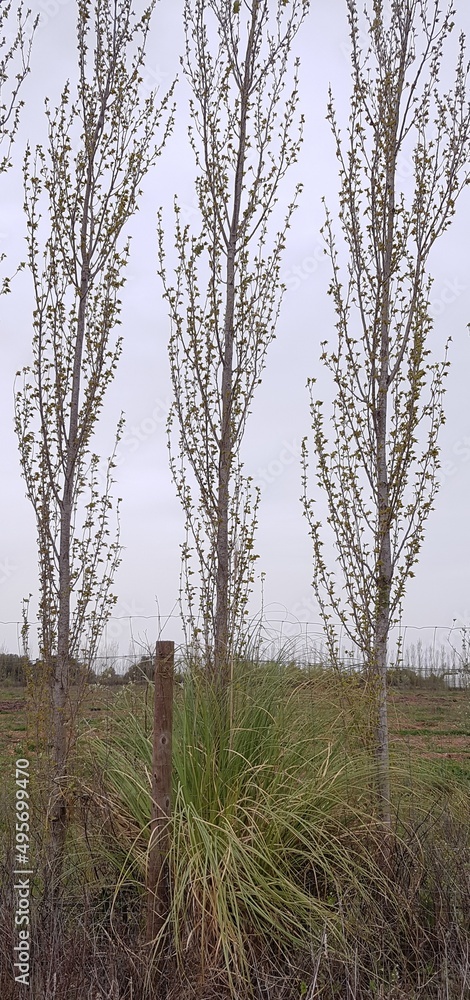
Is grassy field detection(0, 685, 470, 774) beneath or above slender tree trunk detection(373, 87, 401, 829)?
beneath

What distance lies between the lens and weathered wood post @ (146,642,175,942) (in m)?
3.81

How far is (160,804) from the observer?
3906mm

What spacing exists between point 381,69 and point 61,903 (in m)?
5.26

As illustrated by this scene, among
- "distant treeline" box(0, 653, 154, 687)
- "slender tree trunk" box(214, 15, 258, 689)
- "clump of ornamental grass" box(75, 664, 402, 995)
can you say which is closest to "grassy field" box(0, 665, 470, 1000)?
"clump of ornamental grass" box(75, 664, 402, 995)

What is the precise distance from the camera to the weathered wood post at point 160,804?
150 inches

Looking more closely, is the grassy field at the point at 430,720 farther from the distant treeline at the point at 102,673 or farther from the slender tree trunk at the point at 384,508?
the slender tree trunk at the point at 384,508

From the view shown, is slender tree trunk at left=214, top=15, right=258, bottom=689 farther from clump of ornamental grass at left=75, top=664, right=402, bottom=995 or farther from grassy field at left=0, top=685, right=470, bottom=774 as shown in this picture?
grassy field at left=0, top=685, right=470, bottom=774

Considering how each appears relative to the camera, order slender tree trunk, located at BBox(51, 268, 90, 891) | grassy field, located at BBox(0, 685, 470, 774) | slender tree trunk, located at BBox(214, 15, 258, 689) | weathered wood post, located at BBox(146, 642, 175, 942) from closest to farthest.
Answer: weathered wood post, located at BBox(146, 642, 175, 942)
slender tree trunk, located at BBox(51, 268, 90, 891)
slender tree trunk, located at BBox(214, 15, 258, 689)
grassy field, located at BBox(0, 685, 470, 774)

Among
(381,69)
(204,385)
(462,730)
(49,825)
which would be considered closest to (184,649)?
(49,825)

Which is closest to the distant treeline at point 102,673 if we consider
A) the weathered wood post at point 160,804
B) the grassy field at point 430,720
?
the weathered wood post at point 160,804

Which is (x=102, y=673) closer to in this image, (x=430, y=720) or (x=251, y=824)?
(x=251, y=824)
